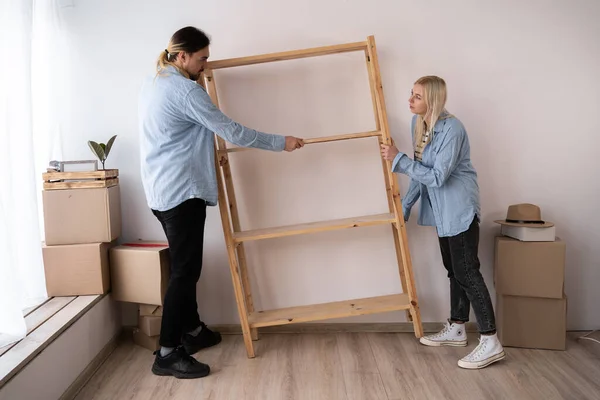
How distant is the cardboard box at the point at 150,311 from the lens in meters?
2.90

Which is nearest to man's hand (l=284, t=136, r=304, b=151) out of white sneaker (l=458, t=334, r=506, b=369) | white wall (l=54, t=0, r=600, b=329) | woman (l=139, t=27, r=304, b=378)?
woman (l=139, t=27, r=304, b=378)

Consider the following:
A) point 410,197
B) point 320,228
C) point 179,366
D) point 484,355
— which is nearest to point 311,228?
point 320,228

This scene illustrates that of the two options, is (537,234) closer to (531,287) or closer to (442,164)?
(531,287)

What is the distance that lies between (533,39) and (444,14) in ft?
1.57

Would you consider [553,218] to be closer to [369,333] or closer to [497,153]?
[497,153]

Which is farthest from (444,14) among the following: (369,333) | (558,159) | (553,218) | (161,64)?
(369,333)

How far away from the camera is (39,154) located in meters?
2.89

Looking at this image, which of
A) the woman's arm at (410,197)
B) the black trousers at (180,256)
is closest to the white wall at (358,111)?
the woman's arm at (410,197)

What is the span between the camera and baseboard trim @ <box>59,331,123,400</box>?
7.95 feet

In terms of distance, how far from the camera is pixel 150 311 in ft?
9.52

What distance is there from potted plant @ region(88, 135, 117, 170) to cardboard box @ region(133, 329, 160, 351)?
3.05 ft

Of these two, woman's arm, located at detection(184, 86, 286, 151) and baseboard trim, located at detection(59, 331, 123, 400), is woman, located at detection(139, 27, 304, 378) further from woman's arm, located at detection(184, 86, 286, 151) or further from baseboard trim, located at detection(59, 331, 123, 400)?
baseboard trim, located at detection(59, 331, 123, 400)

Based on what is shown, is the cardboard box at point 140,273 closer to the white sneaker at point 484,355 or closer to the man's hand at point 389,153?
the man's hand at point 389,153

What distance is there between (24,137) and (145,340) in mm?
1202
